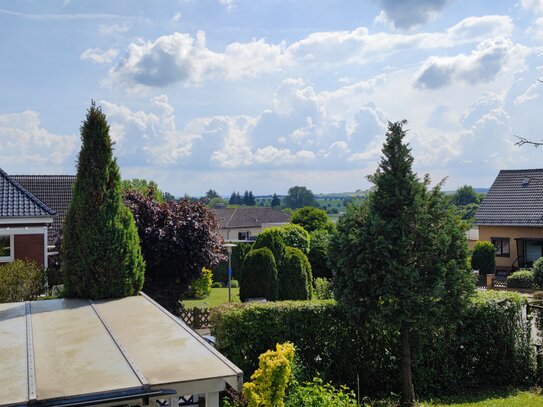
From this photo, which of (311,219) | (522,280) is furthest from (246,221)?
(522,280)

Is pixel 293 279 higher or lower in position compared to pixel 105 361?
lower

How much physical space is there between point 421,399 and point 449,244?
3.38 m

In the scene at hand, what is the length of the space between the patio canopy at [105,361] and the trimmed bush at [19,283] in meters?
6.95

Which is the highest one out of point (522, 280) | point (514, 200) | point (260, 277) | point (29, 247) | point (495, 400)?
point (514, 200)

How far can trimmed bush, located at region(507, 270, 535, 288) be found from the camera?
28781 mm

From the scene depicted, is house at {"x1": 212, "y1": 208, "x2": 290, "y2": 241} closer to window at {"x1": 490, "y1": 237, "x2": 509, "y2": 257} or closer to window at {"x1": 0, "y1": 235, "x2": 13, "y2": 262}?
window at {"x1": 490, "y1": 237, "x2": 509, "y2": 257}

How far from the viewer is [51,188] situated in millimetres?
28859

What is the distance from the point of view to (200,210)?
670 inches

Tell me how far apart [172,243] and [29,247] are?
22.5ft

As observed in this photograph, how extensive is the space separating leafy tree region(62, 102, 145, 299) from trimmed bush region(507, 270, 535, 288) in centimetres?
2480

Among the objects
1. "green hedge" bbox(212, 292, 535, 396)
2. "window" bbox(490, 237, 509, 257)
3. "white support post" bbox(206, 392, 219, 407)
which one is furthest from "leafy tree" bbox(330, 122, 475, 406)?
"window" bbox(490, 237, 509, 257)

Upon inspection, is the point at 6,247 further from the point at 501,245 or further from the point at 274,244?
the point at 501,245

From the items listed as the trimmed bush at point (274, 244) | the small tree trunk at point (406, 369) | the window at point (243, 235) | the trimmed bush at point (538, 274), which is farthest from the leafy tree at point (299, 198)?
the small tree trunk at point (406, 369)

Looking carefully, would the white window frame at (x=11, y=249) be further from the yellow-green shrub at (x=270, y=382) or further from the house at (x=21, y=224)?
the yellow-green shrub at (x=270, y=382)
